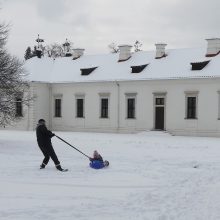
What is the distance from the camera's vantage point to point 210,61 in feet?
129

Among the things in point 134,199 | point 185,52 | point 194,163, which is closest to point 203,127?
point 185,52

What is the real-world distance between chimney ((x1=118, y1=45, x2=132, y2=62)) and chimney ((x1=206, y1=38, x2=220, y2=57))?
7449 millimetres

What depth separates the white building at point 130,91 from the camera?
3897 cm

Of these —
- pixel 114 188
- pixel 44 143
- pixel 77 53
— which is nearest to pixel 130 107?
pixel 77 53

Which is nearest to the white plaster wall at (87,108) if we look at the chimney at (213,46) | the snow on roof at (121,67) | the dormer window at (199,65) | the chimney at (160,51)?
the snow on roof at (121,67)

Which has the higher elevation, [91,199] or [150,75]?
[150,75]

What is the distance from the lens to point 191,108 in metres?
39.5

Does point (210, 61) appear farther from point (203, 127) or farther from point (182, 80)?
point (203, 127)

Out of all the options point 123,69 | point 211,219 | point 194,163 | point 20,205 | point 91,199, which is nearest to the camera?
point 211,219

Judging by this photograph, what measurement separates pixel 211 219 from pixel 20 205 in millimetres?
3650

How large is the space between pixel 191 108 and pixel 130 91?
5375 mm

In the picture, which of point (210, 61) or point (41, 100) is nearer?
point (210, 61)

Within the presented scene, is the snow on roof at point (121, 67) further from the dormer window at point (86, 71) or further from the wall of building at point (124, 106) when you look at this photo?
the wall of building at point (124, 106)

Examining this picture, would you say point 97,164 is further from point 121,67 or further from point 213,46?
point 121,67
